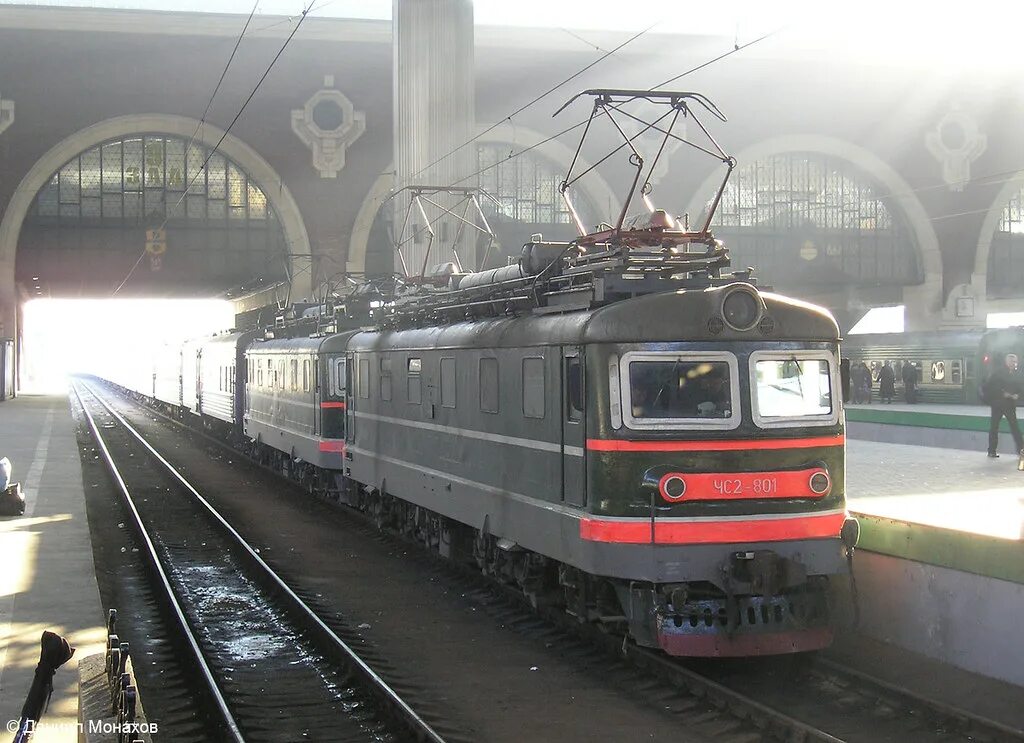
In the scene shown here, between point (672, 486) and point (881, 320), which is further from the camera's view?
point (881, 320)

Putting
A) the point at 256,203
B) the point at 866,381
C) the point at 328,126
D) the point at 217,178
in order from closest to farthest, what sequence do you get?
the point at 866,381 → the point at 217,178 → the point at 256,203 → the point at 328,126

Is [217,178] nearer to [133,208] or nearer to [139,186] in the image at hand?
[139,186]

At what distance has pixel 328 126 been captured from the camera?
48.3 meters

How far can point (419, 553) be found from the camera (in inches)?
611

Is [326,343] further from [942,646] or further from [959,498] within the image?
[942,646]

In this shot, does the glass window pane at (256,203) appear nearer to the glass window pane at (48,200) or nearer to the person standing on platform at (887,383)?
the glass window pane at (48,200)

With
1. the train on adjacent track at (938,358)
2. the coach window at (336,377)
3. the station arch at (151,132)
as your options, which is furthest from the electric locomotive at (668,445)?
the station arch at (151,132)

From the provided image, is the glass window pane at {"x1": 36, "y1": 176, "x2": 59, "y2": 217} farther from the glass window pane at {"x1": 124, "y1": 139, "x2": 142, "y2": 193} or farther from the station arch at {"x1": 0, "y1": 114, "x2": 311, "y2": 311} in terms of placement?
the glass window pane at {"x1": 124, "y1": 139, "x2": 142, "y2": 193}

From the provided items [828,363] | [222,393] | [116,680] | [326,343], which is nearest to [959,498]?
[828,363]

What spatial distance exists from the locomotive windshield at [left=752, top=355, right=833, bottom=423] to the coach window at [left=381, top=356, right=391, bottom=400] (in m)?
6.88

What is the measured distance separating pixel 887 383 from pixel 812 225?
16.2 metres

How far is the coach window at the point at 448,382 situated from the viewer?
1277 cm

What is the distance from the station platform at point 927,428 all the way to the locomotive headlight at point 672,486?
13.1 metres

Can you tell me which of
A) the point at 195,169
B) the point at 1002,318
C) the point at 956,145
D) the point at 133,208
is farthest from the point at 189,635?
the point at 1002,318
